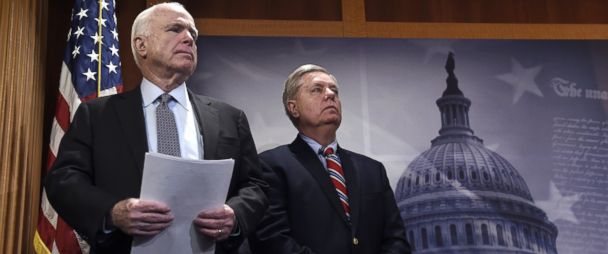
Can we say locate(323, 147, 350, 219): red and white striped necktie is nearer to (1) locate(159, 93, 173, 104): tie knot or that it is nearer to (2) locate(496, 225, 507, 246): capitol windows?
(1) locate(159, 93, 173, 104): tie knot

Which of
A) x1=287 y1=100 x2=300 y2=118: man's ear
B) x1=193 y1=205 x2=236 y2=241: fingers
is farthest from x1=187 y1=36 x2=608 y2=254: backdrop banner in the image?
x1=193 y1=205 x2=236 y2=241: fingers

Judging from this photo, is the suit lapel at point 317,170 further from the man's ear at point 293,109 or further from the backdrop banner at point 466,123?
the backdrop banner at point 466,123

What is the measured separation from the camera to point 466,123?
389 cm

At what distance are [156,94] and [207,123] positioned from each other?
17 centimetres

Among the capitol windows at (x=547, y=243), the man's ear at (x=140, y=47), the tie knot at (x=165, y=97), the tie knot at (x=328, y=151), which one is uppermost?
the man's ear at (x=140, y=47)

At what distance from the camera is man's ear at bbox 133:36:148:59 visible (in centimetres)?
211

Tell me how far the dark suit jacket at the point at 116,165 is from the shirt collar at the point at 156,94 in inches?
1.0

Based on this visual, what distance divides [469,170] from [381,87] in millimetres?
664

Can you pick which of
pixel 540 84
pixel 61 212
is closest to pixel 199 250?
pixel 61 212

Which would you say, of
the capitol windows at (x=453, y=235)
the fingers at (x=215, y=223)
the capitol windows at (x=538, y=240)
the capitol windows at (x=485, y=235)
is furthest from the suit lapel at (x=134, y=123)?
the capitol windows at (x=538, y=240)

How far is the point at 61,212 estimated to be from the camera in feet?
5.91

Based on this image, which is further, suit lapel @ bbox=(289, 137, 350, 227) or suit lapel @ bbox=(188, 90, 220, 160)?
suit lapel @ bbox=(289, 137, 350, 227)

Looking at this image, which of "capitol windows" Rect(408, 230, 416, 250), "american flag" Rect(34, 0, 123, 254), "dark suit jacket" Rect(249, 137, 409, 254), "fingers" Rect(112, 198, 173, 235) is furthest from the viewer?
"capitol windows" Rect(408, 230, 416, 250)

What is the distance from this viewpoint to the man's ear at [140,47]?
6.91 feet
